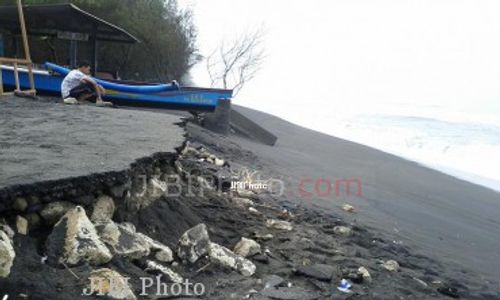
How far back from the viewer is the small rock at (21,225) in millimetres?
3112

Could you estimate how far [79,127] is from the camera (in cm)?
606

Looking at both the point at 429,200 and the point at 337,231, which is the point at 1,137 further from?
the point at 429,200

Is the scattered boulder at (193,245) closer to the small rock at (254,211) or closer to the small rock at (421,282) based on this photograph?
the small rock at (254,211)

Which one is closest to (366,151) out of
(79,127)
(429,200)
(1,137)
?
(429,200)

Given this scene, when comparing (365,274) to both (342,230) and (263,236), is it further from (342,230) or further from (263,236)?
(342,230)

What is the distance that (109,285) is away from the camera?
10.1 feet

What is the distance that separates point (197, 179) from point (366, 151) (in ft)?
43.7

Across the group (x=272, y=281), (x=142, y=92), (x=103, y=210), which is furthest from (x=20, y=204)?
(x=142, y=92)

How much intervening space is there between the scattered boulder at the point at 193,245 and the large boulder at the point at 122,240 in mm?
335

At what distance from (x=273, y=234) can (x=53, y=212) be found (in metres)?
2.57

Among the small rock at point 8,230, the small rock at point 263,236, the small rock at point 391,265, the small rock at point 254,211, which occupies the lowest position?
the small rock at point 391,265

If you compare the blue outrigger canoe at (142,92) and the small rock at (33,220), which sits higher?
the blue outrigger canoe at (142,92)

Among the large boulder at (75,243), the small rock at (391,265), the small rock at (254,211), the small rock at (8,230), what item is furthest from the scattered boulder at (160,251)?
the small rock at (391,265)

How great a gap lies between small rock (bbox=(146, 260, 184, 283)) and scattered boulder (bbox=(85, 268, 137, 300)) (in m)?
0.40
